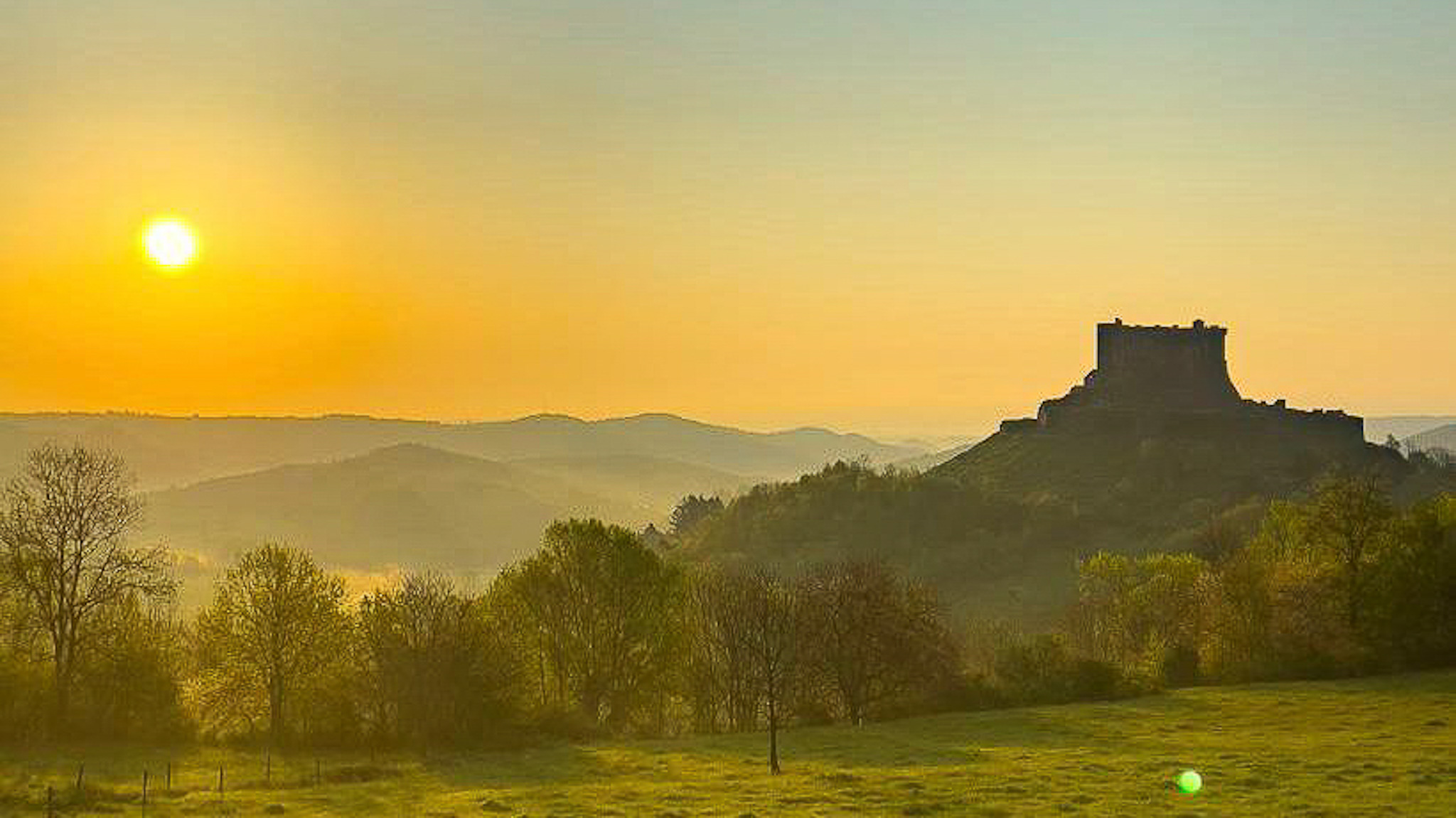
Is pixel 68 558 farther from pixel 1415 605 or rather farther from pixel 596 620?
pixel 1415 605

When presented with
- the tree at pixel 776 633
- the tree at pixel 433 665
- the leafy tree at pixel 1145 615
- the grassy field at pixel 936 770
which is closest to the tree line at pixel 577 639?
the tree at pixel 433 665

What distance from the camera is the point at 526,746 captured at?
64188mm

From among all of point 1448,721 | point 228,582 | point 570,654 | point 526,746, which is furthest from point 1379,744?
point 228,582

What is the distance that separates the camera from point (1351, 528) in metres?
78.2

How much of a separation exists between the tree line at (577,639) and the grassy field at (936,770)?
3.74m

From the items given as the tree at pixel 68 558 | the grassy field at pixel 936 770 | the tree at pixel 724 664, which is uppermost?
the tree at pixel 68 558

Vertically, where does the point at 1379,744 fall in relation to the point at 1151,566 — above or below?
below

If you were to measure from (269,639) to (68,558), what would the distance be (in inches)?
404

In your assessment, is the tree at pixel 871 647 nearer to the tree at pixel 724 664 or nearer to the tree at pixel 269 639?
the tree at pixel 724 664

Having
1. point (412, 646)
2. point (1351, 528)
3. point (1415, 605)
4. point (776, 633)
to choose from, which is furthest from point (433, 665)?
point (1415, 605)

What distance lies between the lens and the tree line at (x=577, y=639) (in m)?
63.4

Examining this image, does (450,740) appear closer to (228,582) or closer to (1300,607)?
(228,582)

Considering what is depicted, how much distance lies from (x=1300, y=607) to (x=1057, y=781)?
123 feet

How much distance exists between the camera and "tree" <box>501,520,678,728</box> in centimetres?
7725
